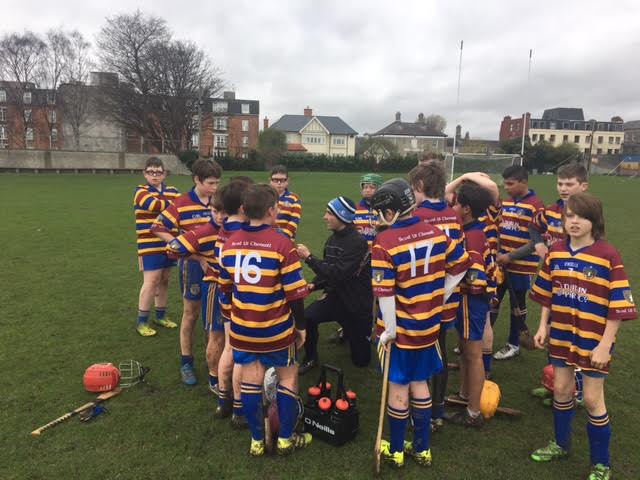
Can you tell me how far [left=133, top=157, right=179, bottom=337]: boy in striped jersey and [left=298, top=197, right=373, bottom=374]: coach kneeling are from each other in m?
2.42

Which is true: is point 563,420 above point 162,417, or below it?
above

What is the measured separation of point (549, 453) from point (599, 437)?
479 millimetres

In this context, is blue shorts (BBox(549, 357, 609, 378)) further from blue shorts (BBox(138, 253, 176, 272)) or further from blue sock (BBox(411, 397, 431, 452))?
blue shorts (BBox(138, 253, 176, 272))

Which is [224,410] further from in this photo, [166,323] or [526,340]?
[526,340]

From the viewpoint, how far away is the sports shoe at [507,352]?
562cm

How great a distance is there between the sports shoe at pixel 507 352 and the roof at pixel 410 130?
3731 inches

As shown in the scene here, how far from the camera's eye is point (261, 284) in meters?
3.39

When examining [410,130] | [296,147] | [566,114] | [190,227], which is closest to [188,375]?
[190,227]

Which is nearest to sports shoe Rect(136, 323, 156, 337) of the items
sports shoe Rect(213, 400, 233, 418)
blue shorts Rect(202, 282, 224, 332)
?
blue shorts Rect(202, 282, 224, 332)

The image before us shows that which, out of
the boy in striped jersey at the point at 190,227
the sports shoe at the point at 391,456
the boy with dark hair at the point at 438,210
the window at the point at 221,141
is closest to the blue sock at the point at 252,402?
the sports shoe at the point at 391,456

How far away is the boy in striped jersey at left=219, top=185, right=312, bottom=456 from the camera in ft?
11.1

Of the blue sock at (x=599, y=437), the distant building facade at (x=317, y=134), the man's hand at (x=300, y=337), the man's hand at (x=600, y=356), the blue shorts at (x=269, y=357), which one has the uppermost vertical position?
the distant building facade at (x=317, y=134)

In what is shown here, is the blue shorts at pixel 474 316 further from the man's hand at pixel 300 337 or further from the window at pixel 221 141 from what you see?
the window at pixel 221 141

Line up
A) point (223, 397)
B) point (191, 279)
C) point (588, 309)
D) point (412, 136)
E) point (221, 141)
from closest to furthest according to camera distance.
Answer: point (588, 309), point (223, 397), point (191, 279), point (221, 141), point (412, 136)
